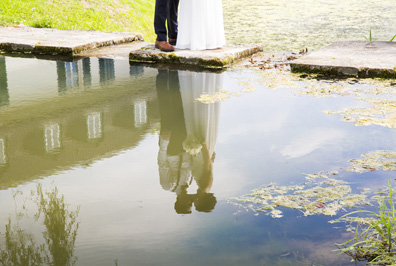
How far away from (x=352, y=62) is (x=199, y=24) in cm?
175

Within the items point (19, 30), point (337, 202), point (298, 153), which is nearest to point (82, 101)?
point (298, 153)

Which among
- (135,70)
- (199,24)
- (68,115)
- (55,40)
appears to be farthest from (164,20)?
(68,115)

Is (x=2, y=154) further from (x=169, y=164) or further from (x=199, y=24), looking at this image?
(x=199, y=24)

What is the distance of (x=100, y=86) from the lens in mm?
4531

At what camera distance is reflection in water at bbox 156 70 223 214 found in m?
2.44

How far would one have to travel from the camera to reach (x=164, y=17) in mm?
5793

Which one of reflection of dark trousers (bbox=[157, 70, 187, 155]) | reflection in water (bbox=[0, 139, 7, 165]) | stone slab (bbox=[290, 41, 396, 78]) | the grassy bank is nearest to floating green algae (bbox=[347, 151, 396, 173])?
reflection of dark trousers (bbox=[157, 70, 187, 155])

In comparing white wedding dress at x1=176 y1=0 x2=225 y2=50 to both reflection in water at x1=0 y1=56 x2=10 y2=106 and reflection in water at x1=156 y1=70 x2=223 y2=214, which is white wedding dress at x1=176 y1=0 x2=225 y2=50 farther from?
reflection in water at x1=0 y1=56 x2=10 y2=106

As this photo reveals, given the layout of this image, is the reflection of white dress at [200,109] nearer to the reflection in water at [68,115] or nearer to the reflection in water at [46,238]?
the reflection in water at [68,115]

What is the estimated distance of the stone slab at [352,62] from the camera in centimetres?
479

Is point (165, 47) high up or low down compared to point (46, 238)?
up

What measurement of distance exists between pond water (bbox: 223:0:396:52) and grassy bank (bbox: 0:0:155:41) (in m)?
2.25

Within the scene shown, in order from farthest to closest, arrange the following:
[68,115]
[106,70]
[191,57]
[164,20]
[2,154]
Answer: [164,20] < [191,57] < [106,70] < [68,115] < [2,154]

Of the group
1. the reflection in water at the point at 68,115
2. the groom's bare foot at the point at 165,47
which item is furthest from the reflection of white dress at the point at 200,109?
the groom's bare foot at the point at 165,47
